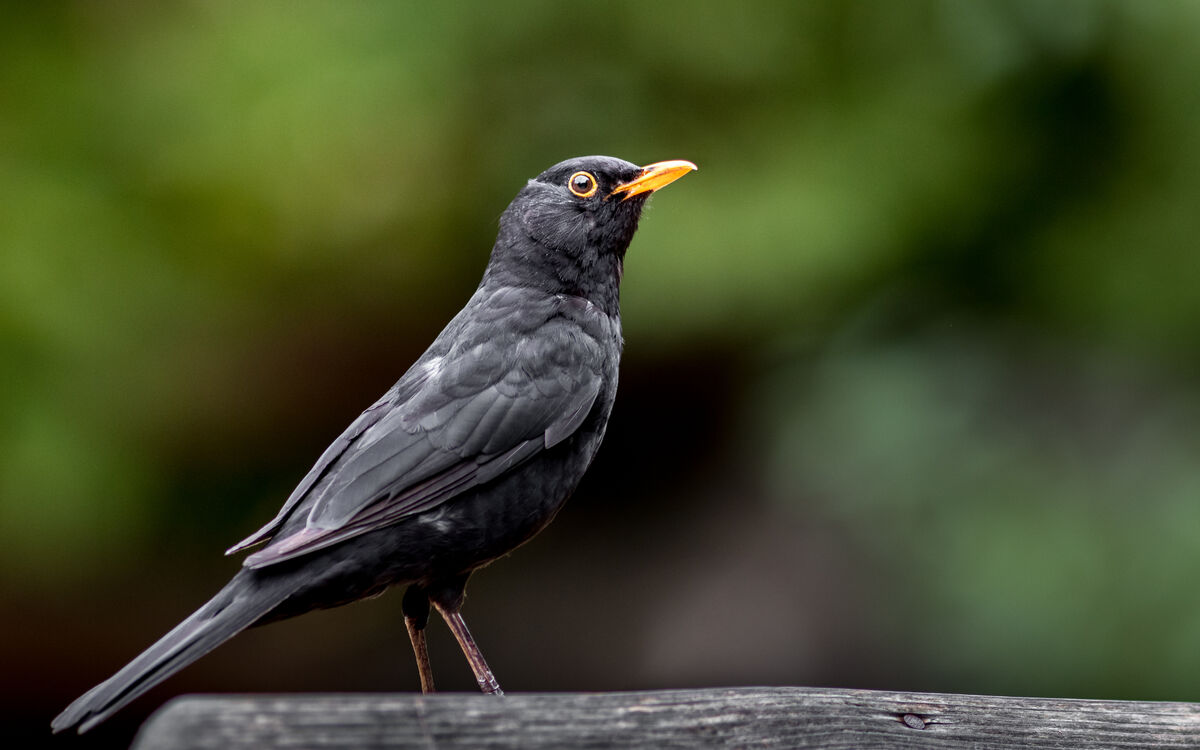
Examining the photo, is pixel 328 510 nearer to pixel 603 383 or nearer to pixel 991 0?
pixel 603 383

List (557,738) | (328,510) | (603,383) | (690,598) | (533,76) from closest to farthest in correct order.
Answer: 1. (557,738)
2. (328,510)
3. (603,383)
4. (533,76)
5. (690,598)

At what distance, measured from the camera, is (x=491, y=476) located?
2.81 metres

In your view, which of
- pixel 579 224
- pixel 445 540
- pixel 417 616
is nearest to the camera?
pixel 445 540

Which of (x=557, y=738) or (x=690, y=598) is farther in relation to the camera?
(x=690, y=598)

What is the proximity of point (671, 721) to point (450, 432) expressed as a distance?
111 centimetres

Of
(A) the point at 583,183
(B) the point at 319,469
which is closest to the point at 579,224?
(A) the point at 583,183

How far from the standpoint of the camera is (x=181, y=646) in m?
2.17

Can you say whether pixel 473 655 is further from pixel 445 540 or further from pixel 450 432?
pixel 450 432

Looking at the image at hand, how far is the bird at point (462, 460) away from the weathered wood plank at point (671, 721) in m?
0.56

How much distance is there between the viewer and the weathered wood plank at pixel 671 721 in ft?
5.44

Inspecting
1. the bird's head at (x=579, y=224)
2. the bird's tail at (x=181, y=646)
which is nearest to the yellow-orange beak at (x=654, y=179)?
the bird's head at (x=579, y=224)

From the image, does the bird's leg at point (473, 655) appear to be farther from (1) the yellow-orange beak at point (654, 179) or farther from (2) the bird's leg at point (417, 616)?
(1) the yellow-orange beak at point (654, 179)

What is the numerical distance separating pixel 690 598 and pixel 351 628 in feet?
5.12

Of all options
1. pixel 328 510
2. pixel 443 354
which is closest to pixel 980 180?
pixel 443 354
